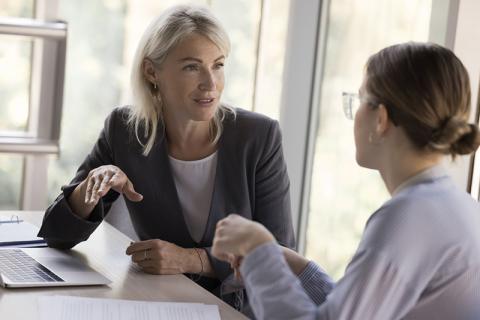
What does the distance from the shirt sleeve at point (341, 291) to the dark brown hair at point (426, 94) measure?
23cm

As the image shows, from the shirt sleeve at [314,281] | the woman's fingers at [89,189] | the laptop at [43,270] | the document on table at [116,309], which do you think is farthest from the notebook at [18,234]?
the shirt sleeve at [314,281]

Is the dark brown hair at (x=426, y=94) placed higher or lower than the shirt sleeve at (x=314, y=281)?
higher

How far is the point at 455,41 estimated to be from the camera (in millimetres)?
2645

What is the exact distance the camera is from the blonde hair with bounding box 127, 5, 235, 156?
91.4 inches

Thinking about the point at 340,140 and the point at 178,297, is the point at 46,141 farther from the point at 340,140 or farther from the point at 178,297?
the point at 178,297

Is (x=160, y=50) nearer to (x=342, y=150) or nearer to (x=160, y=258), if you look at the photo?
(x=160, y=258)

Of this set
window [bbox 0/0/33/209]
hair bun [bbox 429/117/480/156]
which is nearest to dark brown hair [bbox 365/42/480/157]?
hair bun [bbox 429/117/480/156]

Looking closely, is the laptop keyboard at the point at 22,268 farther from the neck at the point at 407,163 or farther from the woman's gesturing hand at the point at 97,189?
the neck at the point at 407,163

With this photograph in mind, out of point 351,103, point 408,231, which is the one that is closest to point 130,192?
point 351,103

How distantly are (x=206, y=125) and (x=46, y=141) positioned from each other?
115 centimetres

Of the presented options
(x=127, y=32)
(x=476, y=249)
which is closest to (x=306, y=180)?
(x=127, y=32)

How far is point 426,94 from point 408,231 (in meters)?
0.23

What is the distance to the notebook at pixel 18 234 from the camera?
2215 mm

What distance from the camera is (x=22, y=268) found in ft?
6.43
